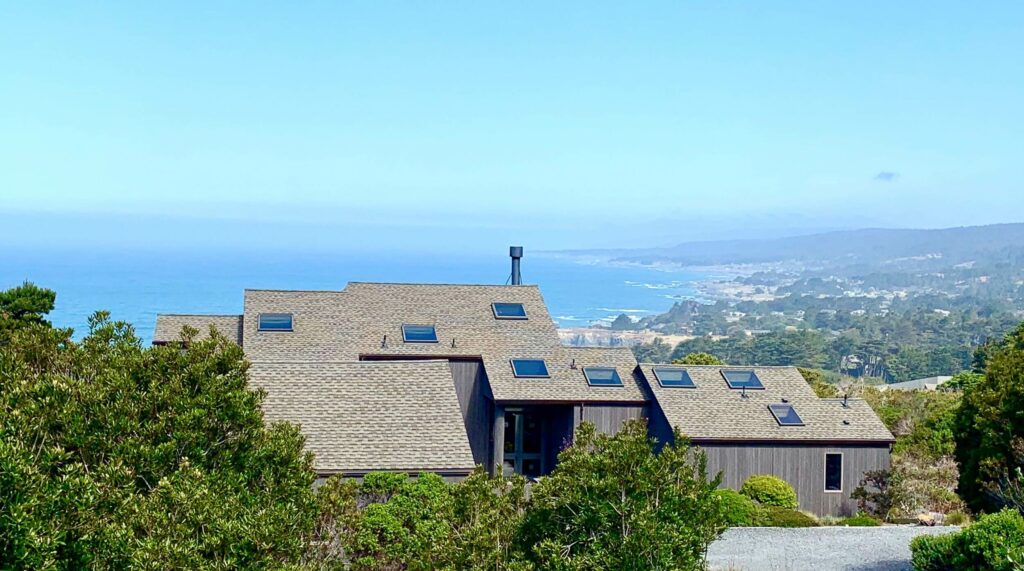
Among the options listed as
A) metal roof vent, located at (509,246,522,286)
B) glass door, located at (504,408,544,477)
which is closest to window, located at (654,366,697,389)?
glass door, located at (504,408,544,477)

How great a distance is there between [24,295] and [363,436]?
9.89 meters

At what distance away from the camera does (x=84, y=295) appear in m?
170

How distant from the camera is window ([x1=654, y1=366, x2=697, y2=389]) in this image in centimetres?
2669

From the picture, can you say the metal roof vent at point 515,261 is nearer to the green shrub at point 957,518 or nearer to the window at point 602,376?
the window at point 602,376

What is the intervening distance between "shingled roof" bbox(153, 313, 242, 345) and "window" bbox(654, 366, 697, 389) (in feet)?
35.4

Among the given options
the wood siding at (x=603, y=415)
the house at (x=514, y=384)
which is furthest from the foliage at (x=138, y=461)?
the wood siding at (x=603, y=415)

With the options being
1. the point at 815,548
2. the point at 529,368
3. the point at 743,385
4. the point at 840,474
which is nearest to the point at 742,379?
the point at 743,385

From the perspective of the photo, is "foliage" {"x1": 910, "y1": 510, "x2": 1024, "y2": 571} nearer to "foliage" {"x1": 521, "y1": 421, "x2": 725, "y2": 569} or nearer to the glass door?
"foliage" {"x1": 521, "y1": 421, "x2": 725, "y2": 569}

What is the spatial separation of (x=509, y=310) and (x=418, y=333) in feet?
9.67

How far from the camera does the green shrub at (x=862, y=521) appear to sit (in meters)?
22.9

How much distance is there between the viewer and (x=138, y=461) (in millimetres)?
10703

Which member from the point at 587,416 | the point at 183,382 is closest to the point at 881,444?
the point at 587,416

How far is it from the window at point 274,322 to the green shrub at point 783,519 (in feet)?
42.3

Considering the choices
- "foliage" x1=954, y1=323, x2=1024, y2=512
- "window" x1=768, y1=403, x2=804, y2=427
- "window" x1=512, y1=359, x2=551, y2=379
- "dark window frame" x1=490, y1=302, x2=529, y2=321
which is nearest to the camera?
"foliage" x1=954, y1=323, x2=1024, y2=512
